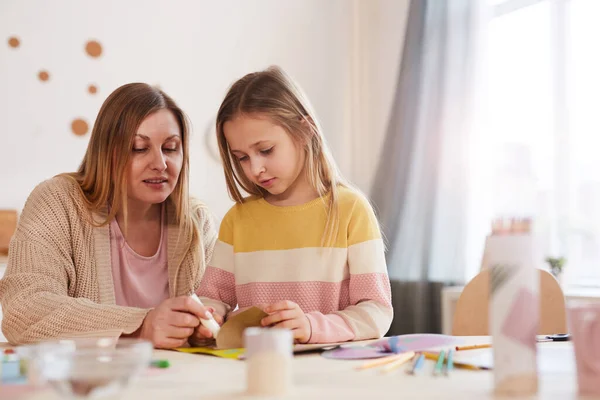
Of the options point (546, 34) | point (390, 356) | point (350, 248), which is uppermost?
point (546, 34)

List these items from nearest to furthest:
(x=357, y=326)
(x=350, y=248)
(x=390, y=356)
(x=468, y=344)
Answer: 1. (x=390, y=356)
2. (x=468, y=344)
3. (x=357, y=326)
4. (x=350, y=248)

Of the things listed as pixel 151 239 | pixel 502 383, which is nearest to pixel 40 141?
pixel 151 239

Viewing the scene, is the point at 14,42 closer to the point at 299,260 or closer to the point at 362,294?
the point at 299,260

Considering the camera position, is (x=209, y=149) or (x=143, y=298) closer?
(x=143, y=298)

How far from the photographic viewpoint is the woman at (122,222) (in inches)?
60.2

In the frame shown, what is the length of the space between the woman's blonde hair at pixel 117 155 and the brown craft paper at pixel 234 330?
608mm

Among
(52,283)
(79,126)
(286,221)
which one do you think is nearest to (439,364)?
(286,221)

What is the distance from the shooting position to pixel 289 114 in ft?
5.03

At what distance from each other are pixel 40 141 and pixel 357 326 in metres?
2.38

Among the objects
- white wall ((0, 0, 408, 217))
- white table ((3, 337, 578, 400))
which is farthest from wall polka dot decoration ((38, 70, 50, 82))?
white table ((3, 337, 578, 400))

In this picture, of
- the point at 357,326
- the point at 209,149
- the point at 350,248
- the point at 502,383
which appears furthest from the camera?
the point at 209,149

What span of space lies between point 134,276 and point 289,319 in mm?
722

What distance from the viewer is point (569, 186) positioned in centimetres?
303

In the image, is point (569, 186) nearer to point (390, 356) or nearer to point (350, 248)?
point (350, 248)
